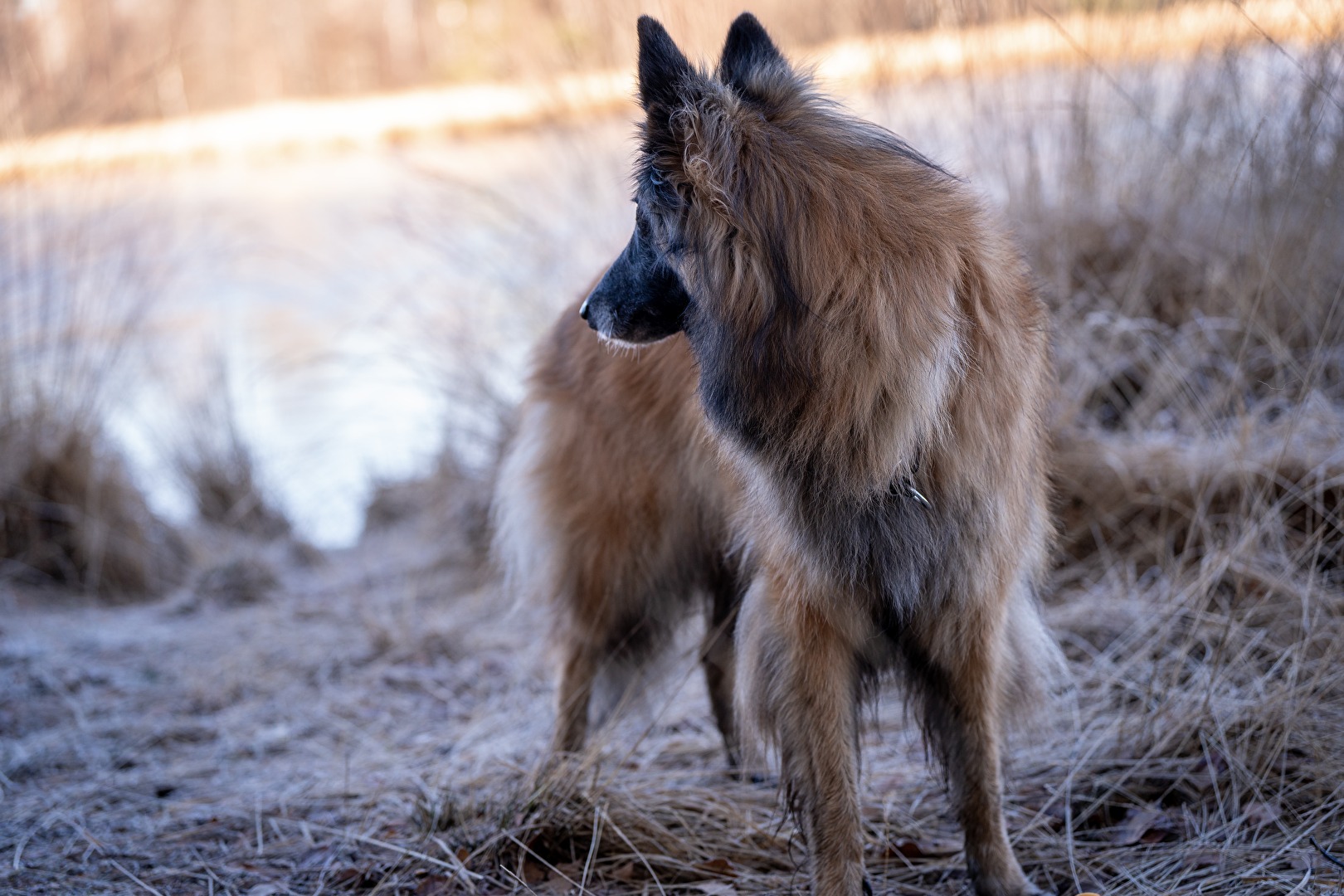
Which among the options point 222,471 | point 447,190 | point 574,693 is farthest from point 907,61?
point 222,471

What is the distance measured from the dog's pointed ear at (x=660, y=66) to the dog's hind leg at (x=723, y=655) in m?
1.38

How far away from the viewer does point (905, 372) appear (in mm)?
1819

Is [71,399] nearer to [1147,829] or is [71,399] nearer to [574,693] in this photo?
[574,693]

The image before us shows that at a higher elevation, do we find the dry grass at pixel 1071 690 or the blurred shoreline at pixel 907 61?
the blurred shoreline at pixel 907 61

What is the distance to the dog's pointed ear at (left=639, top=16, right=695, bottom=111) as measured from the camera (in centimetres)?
178

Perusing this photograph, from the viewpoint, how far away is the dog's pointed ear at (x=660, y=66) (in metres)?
1.78

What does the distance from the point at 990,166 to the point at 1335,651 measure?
2766 mm

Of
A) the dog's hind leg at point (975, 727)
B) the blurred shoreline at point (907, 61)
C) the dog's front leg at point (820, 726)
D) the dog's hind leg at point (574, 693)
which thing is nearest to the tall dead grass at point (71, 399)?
the blurred shoreline at point (907, 61)

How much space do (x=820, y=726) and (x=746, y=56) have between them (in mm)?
1327

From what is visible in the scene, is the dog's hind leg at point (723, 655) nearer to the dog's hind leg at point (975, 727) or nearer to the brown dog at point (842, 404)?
the brown dog at point (842, 404)

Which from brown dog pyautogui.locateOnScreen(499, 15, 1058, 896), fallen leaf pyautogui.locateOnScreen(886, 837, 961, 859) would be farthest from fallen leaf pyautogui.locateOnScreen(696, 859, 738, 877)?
fallen leaf pyautogui.locateOnScreen(886, 837, 961, 859)

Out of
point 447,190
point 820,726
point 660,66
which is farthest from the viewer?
point 447,190

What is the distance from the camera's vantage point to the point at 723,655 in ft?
9.82

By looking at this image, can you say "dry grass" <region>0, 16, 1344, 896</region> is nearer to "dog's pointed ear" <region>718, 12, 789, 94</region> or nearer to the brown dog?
the brown dog
